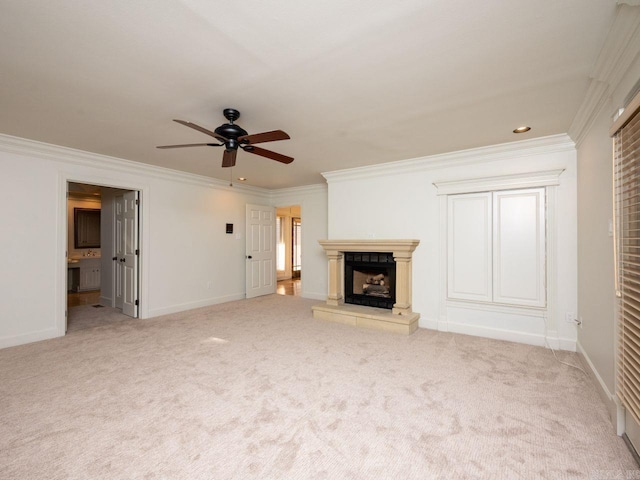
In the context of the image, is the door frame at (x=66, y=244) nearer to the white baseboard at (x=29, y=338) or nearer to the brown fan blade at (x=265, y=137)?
the white baseboard at (x=29, y=338)

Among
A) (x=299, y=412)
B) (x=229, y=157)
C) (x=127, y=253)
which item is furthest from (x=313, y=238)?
(x=299, y=412)

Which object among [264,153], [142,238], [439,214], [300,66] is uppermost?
[300,66]

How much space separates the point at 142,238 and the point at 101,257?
1.73 m

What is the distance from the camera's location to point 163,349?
3.42 meters

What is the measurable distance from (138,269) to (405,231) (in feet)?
13.9

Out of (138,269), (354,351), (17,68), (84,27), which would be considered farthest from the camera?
(138,269)

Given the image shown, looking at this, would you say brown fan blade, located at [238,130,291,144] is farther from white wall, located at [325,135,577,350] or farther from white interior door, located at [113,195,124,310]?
white interior door, located at [113,195,124,310]

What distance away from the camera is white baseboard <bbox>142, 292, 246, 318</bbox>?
4.96 meters

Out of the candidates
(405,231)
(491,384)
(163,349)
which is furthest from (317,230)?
(491,384)

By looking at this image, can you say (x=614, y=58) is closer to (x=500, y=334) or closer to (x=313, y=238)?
(x=500, y=334)

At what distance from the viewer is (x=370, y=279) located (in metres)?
5.09

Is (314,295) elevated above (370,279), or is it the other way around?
(370,279)

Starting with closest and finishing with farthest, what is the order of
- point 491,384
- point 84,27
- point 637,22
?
1. point 637,22
2. point 84,27
3. point 491,384

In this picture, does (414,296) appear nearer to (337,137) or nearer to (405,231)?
(405,231)
